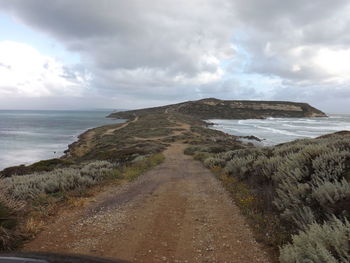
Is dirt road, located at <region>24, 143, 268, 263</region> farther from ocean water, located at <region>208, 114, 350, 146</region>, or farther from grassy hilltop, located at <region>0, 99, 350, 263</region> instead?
ocean water, located at <region>208, 114, 350, 146</region>

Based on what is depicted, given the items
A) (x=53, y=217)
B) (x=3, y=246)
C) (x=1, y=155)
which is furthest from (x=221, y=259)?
(x=1, y=155)

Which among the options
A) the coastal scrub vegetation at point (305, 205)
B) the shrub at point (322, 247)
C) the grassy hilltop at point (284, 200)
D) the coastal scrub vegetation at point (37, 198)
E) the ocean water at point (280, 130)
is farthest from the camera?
the ocean water at point (280, 130)

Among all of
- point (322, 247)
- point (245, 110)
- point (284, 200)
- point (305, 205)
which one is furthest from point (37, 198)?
point (245, 110)

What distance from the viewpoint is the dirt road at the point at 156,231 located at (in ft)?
15.8

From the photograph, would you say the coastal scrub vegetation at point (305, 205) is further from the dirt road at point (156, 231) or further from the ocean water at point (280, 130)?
the ocean water at point (280, 130)

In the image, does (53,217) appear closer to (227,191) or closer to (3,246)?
(3,246)

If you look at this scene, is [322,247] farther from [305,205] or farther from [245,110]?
[245,110]

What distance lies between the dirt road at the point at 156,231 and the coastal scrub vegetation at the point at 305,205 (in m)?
0.57

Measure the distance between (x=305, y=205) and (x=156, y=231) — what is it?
3.35 meters

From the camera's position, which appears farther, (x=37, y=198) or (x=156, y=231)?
(x=37, y=198)

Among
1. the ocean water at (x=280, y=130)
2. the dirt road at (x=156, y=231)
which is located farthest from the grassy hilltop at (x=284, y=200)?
the ocean water at (x=280, y=130)

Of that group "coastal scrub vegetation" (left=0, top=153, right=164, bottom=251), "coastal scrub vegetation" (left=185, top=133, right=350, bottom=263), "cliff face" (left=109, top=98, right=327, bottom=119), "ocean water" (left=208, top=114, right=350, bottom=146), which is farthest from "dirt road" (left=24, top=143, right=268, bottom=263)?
"cliff face" (left=109, top=98, right=327, bottom=119)

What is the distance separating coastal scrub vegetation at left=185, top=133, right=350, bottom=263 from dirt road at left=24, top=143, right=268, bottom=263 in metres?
0.57

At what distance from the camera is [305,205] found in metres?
5.53
